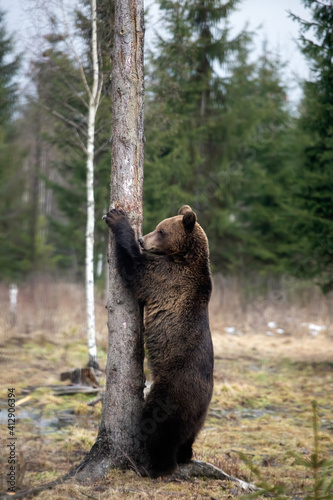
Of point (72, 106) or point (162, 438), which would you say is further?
point (72, 106)

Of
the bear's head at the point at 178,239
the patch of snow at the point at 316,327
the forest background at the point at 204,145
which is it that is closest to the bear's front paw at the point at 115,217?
the bear's head at the point at 178,239

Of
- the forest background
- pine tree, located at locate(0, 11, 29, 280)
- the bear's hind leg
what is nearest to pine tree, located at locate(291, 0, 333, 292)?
the forest background

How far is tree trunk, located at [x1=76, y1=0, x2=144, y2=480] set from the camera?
420cm

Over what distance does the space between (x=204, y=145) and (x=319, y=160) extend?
6764 millimetres

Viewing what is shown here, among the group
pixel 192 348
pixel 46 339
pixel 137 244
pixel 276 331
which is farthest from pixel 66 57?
pixel 276 331

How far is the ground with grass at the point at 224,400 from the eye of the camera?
402 cm

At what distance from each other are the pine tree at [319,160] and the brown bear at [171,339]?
651 centimetres

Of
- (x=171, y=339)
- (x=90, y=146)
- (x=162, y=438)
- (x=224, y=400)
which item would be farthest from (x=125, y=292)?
(x=90, y=146)

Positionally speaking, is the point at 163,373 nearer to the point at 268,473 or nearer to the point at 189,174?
the point at 268,473

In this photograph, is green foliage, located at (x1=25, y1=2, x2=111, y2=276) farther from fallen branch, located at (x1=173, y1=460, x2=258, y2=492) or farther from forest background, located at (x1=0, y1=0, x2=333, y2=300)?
fallen branch, located at (x1=173, y1=460, x2=258, y2=492)

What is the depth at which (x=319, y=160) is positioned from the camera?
11016mm

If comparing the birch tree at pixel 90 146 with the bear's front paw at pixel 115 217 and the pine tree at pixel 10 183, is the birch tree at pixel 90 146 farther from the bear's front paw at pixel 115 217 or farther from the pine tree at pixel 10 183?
the pine tree at pixel 10 183

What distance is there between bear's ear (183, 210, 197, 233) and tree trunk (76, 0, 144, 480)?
1.55ft

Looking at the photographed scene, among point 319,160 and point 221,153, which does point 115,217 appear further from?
point 221,153
